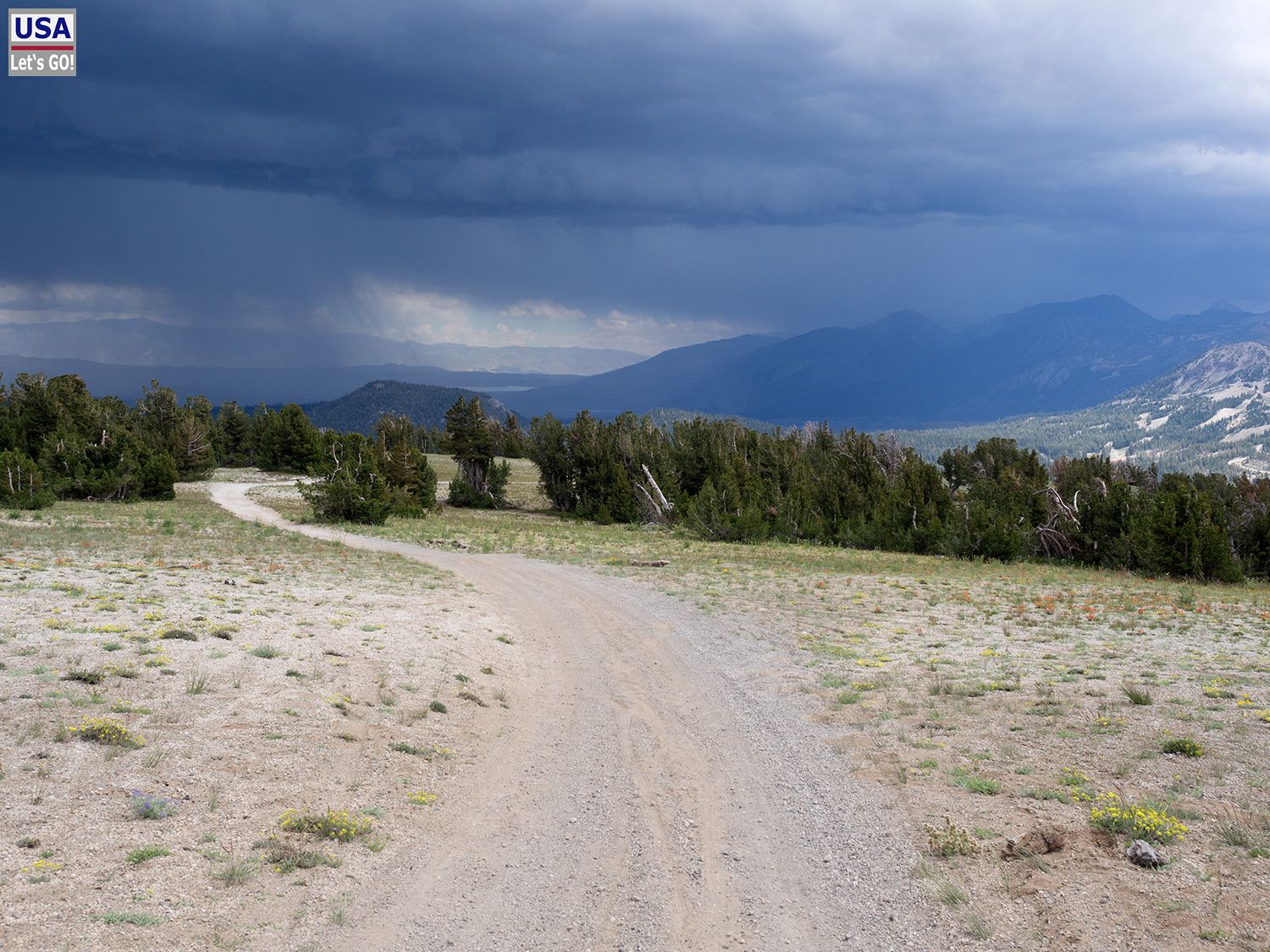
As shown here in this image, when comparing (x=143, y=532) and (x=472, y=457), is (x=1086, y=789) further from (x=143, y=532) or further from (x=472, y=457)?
(x=472, y=457)

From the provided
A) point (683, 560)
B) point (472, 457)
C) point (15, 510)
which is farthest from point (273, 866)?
point (472, 457)

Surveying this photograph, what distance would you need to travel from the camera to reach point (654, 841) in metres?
8.74

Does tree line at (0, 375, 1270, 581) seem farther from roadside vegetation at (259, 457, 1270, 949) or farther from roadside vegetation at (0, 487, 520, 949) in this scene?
roadside vegetation at (0, 487, 520, 949)

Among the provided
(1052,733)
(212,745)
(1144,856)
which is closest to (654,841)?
(1144,856)

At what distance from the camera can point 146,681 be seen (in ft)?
38.8

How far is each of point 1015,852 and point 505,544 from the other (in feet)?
112

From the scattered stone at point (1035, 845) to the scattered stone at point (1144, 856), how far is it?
63 centimetres

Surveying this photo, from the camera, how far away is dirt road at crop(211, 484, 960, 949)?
705 cm

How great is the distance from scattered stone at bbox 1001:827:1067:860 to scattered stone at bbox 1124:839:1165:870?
634mm

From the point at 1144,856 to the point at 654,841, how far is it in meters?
4.77

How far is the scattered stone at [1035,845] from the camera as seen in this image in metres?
8.13

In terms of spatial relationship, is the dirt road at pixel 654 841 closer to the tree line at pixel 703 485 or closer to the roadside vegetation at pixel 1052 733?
the roadside vegetation at pixel 1052 733

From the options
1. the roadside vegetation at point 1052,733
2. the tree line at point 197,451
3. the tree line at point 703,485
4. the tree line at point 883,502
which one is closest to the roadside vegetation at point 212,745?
the roadside vegetation at point 1052,733

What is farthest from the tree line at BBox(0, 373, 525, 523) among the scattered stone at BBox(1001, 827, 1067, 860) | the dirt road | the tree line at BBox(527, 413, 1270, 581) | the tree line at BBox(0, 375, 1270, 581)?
the scattered stone at BBox(1001, 827, 1067, 860)
